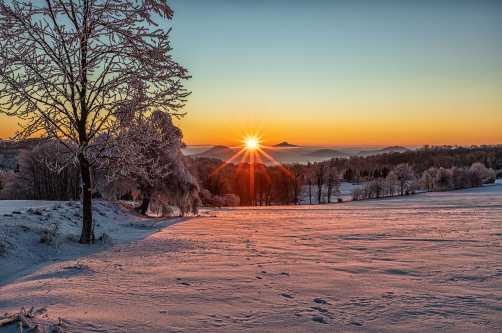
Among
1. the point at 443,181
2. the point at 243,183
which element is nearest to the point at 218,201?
the point at 243,183

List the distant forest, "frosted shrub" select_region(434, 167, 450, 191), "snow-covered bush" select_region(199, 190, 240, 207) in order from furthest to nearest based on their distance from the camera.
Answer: "frosted shrub" select_region(434, 167, 450, 191), "snow-covered bush" select_region(199, 190, 240, 207), the distant forest

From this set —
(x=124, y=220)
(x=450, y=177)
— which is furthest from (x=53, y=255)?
(x=450, y=177)

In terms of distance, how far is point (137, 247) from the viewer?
7938mm

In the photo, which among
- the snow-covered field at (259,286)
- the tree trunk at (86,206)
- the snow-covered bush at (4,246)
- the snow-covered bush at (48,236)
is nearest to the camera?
the snow-covered field at (259,286)

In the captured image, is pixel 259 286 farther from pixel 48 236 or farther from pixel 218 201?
pixel 218 201

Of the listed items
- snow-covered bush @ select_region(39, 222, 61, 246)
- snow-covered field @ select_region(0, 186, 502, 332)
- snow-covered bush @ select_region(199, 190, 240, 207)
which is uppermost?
snow-covered bush @ select_region(39, 222, 61, 246)

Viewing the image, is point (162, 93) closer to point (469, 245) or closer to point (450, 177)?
point (469, 245)

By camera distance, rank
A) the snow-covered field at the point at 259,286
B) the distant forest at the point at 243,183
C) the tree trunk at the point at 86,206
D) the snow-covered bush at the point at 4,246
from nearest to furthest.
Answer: the snow-covered field at the point at 259,286, the snow-covered bush at the point at 4,246, the tree trunk at the point at 86,206, the distant forest at the point at 243,183

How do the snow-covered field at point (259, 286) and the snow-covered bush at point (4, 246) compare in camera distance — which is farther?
the snow-covered bush at point (4, 246)

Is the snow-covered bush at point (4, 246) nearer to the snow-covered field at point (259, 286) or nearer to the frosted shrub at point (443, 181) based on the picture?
→ the snow-covered field at point (259, 286)

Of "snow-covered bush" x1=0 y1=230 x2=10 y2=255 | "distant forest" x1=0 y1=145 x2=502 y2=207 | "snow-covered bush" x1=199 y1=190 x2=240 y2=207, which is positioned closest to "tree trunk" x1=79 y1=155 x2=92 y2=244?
"snow-covered bush" x1=0 y1=230 x2=10 y2=255

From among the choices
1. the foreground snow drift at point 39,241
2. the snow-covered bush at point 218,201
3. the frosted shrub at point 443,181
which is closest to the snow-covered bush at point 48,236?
the foreground snow drift at point 39,241

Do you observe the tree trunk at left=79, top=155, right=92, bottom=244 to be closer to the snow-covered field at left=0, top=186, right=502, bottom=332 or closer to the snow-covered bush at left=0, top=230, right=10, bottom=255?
the snow-covered field at left=0, top=186, right=502, bottom=332

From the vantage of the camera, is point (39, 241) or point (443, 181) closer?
point (39, 241)
